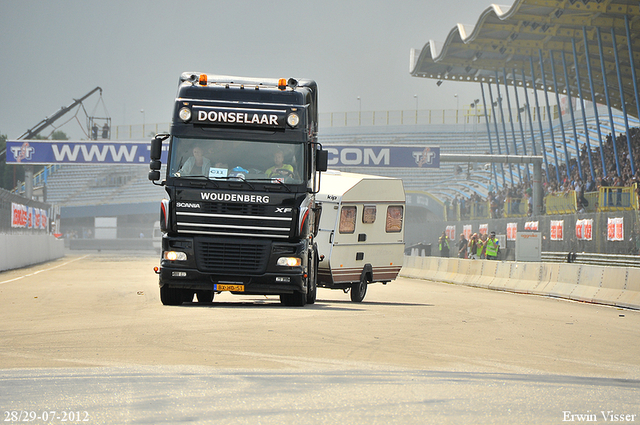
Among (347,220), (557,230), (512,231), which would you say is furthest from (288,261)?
(512,231)

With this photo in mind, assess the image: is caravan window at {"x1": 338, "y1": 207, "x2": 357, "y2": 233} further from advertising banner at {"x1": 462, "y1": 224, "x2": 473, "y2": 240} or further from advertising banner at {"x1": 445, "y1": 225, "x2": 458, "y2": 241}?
advertising banner at {"x1": 445, "y1": 225, "x2": 458, "y2": 241}

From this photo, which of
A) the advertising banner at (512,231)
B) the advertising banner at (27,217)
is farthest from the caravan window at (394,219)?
the advertising banner at (27,217)

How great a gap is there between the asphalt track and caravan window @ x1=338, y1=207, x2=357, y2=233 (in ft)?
12.3

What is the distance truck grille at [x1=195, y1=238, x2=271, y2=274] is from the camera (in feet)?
44.1

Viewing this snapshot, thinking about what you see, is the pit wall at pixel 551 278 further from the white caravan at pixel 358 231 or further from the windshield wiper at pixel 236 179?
the windshield wiper at pixel 236 179

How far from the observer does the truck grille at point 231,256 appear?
1343 centimetres

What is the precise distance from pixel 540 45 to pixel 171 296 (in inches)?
1582

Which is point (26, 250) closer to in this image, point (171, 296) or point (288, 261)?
point (171, 296)

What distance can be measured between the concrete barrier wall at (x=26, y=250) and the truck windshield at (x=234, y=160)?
1891 centimetres

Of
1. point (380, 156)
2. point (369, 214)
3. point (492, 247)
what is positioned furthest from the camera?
point (380, 156)

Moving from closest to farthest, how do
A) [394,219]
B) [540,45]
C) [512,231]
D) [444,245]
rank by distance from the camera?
[394,219] → [512,231] → [444,245] → [540,45]

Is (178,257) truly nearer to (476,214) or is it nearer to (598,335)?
(598,335)

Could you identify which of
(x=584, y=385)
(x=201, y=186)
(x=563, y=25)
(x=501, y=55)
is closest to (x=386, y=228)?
(x=201, y=186)

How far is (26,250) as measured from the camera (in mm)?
36562
